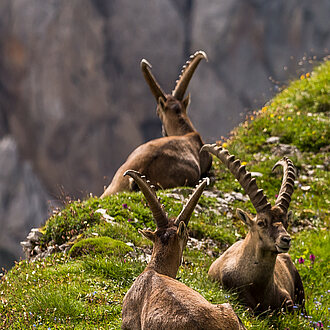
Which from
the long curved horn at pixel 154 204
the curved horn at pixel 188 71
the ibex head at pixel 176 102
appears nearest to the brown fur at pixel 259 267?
the long curved horn at pixel 154 204

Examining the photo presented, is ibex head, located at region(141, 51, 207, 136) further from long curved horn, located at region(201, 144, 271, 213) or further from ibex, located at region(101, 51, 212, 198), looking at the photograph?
long curved horn, located at region(201, 144, 271, 213)

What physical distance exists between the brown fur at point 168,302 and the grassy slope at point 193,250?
919 millimetres

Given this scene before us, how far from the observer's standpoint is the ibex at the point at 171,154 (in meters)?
11.1

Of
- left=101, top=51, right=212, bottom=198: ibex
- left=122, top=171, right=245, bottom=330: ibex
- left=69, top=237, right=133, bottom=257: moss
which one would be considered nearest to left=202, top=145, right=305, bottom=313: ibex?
left=69, top=237, right=133, bottom=257: moss

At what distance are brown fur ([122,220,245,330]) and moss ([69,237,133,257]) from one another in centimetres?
228

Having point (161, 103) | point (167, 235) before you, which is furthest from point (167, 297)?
point (161, 103)

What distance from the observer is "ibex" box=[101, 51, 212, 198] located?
11125 millimetres

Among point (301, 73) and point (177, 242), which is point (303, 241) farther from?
point (301, 73)

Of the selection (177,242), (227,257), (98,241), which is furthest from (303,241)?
(177,242)

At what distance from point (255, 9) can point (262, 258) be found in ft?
77.8

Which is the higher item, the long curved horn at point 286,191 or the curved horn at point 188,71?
the curved horn at point 188,71

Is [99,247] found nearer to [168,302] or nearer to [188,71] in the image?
[168,302]

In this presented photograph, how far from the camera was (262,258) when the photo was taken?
6.71m

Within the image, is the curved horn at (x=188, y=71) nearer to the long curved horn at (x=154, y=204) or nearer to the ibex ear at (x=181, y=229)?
the long curved horn at (x=154, y=204)
